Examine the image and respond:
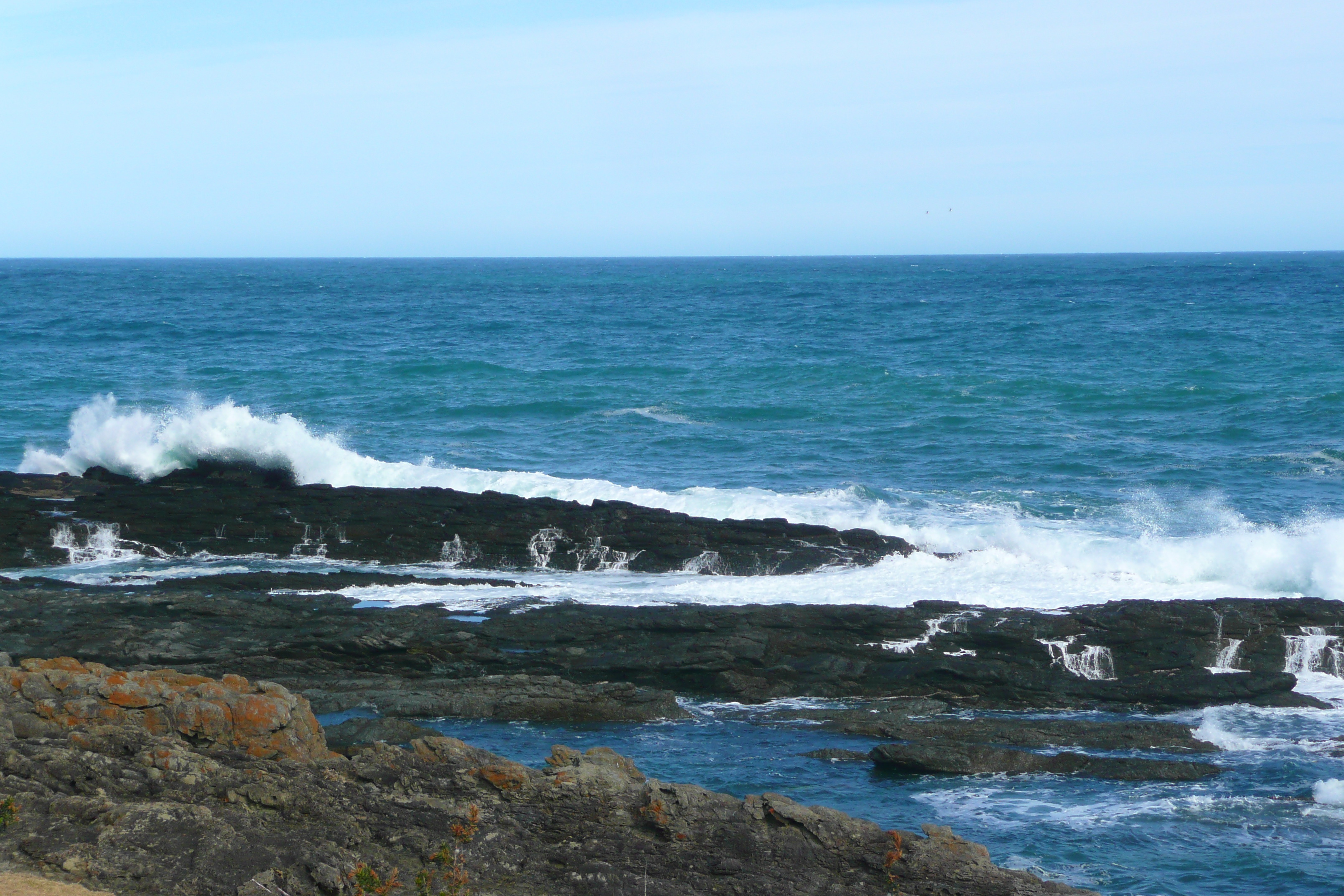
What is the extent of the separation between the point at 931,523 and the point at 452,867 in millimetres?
17942

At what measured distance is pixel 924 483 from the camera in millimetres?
28344

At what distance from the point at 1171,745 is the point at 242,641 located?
11.3 meters

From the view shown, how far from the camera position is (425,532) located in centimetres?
2039

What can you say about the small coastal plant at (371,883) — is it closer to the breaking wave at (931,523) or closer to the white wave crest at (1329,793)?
the white wave crest at (1329,793)

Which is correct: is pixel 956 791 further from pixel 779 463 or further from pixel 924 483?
pixel 779 463

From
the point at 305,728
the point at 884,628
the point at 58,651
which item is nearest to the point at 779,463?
the point at 884,628

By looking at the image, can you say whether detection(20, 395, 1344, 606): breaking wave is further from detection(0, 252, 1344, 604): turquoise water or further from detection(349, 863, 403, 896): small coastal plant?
detection(349, 863, 403, 896): small coastal plant

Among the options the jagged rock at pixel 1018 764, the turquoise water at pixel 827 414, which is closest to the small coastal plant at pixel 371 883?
the jagged rock at pixel 1018 764

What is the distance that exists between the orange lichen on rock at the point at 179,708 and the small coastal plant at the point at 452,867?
1875 mm

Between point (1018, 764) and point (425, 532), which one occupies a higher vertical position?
point (425, 532)

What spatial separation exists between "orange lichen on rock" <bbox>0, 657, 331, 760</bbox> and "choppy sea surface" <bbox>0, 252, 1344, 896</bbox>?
9.63 feet

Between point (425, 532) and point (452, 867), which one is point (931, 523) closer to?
point (425, 532)

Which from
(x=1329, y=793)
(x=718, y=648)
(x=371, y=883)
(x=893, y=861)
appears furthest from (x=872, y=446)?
(x=371, y=883)

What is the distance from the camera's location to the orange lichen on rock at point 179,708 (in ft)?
30.5
